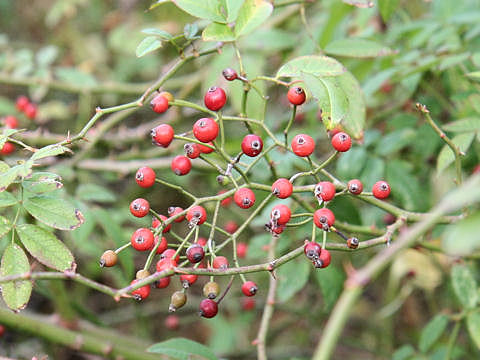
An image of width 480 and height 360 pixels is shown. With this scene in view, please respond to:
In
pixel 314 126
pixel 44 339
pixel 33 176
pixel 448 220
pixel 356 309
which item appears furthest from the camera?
pixel 356 309

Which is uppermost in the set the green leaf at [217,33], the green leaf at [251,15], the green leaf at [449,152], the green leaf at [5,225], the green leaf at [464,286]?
the green leaf at [251,15]

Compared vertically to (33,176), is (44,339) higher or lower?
lower

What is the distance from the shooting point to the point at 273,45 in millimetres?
2436

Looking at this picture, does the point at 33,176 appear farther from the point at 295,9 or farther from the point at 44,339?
the point at 295,9

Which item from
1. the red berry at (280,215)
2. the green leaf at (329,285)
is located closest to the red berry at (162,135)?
the red berry at (280,215)

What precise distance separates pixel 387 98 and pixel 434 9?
0.57 m

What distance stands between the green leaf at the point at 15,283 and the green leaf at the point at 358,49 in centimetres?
122

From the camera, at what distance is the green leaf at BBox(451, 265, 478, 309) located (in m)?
1.78

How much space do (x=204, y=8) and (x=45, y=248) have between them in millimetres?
742

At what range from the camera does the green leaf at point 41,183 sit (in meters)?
1.33

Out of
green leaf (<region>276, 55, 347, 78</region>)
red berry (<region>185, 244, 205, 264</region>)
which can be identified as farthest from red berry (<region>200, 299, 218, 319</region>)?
green leaf (<region>276, 55, 347, 78</region>)

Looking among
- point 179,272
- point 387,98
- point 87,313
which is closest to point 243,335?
point 87,313

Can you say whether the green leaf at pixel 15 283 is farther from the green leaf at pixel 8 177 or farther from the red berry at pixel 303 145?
the red berry at pixel 303 145

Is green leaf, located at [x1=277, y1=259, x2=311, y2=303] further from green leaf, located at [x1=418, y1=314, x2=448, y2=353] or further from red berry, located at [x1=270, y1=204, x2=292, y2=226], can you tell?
red berry, located at [x1=270, y1=204, x2=292, y2=226]
